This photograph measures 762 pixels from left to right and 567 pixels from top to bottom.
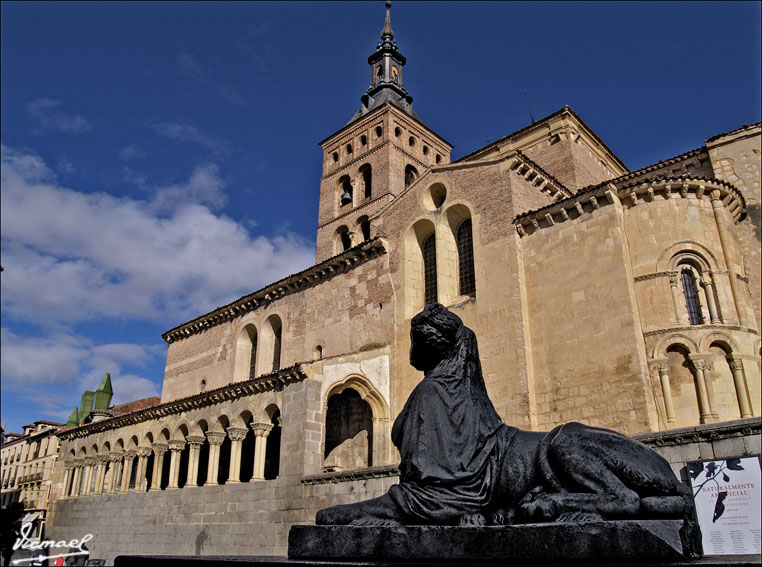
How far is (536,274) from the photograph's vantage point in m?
18.6

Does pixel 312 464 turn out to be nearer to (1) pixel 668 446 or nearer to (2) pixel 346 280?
(2) pixel 346 280

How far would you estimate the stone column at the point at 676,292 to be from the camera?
1629 centimetres

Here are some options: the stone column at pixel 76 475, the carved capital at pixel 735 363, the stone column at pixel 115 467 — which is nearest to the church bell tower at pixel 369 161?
the stone column at pixel 115 467

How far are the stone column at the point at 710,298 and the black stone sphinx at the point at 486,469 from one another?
14.1m

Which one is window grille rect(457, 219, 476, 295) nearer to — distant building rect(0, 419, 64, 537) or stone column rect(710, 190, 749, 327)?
stone column rect(710, 190, 749, 327)

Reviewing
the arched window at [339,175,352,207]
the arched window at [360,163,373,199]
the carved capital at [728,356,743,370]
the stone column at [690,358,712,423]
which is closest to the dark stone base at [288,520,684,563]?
the stone column at [690,358,712,423]

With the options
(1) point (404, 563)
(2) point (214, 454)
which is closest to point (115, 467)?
(2) point (214, 454)

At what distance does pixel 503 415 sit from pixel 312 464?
18.6ft

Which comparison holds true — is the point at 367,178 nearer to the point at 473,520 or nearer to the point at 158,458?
the point at 158,458

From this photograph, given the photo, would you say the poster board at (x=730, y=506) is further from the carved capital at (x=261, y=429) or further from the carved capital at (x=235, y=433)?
the carved capital at (x=235, y=433)

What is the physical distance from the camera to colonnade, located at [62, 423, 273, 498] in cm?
2019

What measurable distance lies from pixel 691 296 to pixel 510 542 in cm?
1570

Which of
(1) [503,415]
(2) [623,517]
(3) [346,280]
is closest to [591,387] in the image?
(1) [503,415]

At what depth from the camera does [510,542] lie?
10.7 feet
